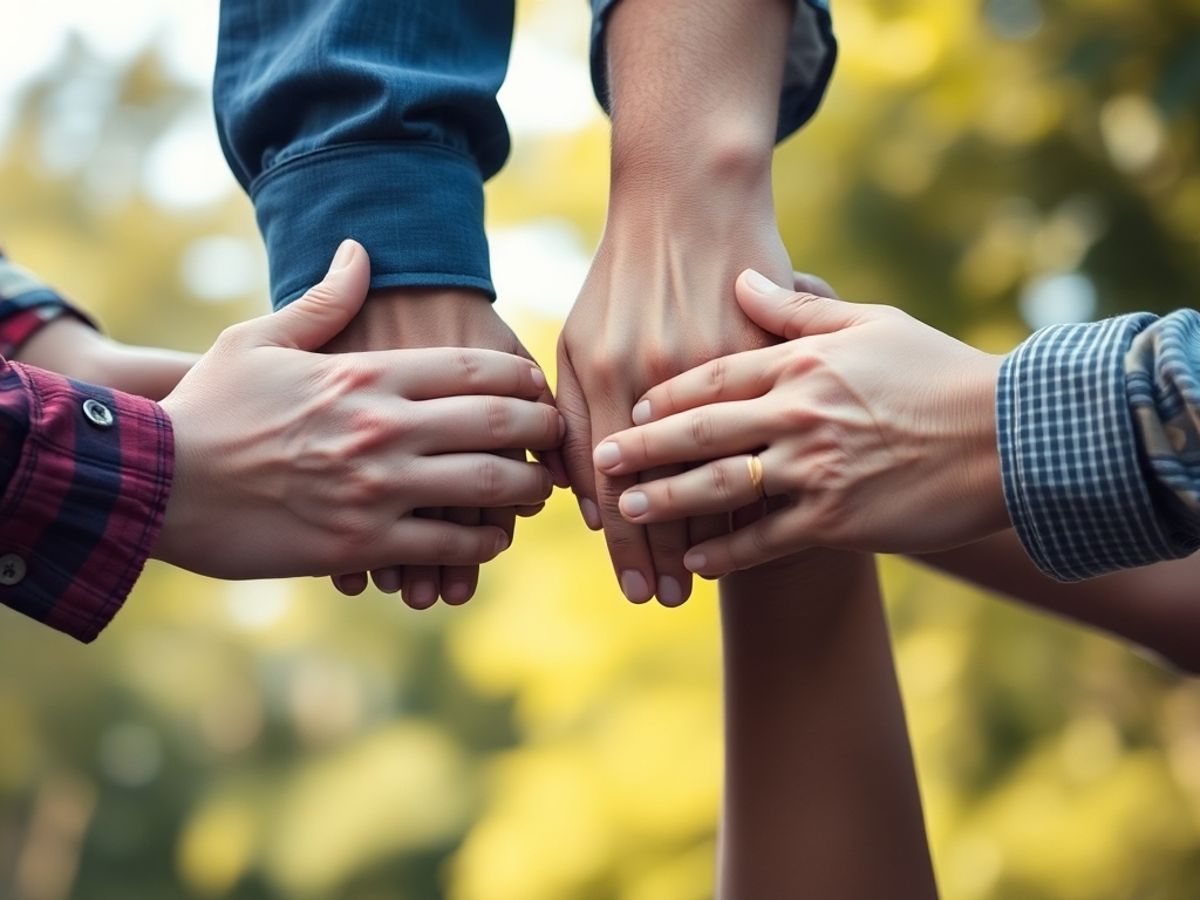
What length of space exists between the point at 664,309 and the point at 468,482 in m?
0.21

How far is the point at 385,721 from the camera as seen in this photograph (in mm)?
3072

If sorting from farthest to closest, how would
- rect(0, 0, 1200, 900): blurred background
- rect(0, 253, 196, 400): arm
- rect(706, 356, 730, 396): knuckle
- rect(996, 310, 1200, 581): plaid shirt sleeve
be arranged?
rect(0, 0, 1200, 900): blurred background
rect(0, 253, 196, 400): arm
rect(706, 356, 730, 396): knuckle
rect(996, 310, 1200, 581): plaid shirt sleeve

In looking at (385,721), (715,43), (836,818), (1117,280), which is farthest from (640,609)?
(715,43)

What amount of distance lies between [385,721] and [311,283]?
84.4 inches

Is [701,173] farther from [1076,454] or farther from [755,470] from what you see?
[1076,454]

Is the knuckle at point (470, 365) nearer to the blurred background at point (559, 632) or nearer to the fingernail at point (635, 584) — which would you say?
the fingernail at point (635, 584)

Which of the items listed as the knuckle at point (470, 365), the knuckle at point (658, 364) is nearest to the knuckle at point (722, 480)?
the knuckle at point (658, 364)

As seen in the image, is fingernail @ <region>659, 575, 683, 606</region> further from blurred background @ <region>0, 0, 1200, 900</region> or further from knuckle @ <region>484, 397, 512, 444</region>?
blurred background @ <region>0, 0, 1200, 900</region>

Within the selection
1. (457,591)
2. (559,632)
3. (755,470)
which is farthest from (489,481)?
(559,632)

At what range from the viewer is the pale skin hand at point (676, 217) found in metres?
1.06

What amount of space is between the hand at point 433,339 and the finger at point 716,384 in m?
0.13

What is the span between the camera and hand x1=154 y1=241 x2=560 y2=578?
982mm

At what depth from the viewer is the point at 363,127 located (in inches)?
41.1

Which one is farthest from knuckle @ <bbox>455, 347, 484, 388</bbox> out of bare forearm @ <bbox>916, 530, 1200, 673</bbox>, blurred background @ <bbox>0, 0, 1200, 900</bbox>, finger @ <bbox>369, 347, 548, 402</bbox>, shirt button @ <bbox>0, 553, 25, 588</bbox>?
blurred background @ <bbox>0, 0, 1200, 900</bbox>
